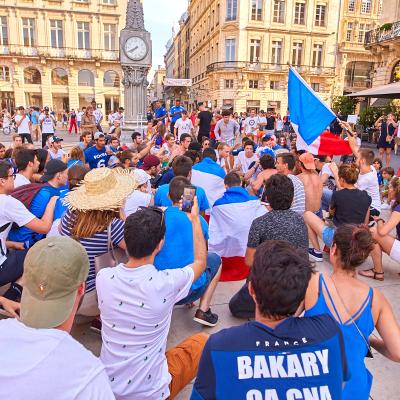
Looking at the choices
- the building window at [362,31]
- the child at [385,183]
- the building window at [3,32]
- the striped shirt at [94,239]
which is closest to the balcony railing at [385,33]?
the child at [385,183]

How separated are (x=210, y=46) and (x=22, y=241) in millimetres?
49294

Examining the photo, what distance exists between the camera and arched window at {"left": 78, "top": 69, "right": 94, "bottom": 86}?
135 feet

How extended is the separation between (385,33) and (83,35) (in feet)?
99.4

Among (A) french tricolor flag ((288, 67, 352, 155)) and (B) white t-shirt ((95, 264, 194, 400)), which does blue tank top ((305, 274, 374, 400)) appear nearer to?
(B) white t-shirt ((95, 264, 194, 400))

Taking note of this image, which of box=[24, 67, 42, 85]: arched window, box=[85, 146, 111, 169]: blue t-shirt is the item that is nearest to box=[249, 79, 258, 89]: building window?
box=[24, 67, 42, 85]: arched window

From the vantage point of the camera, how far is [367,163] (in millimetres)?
5738

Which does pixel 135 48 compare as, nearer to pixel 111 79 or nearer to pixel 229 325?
pixel 229 325

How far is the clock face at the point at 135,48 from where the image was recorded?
13.8 meters

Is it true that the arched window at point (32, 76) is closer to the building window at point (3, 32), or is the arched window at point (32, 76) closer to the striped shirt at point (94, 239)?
the building window at point (3, 32)

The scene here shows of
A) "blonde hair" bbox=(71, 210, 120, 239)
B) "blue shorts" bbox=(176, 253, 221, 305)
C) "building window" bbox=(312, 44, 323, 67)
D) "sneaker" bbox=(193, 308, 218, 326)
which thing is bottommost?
"sneaker" bbox=(193, 308, 218, 326)

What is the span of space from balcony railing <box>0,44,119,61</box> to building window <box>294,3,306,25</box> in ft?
70.5

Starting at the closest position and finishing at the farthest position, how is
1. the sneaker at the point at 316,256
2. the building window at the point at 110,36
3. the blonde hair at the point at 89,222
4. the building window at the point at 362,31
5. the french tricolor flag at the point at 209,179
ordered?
the blonde hair at the point at 89,222, the sneaker at the point at 316,256, the french tricolor flag at the point at 209,179, the building window at the point at 110,36, the building window at the point at 362,31

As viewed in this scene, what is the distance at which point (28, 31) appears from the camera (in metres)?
38.7

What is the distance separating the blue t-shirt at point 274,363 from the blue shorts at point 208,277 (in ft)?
6.18
